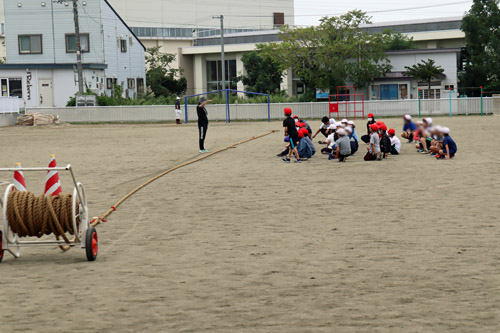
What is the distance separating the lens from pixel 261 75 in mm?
74000

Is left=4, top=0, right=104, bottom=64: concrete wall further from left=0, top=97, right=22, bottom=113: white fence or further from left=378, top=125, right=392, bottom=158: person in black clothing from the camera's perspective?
left=378, top=125, right=392, bottom=158: person in black clothing

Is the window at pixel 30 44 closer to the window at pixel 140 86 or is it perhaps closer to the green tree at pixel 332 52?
the window at pixel 140 86

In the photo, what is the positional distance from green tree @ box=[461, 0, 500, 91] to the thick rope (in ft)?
170

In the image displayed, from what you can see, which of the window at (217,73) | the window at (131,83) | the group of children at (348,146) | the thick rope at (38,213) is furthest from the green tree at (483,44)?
the thick rope at (38,213)

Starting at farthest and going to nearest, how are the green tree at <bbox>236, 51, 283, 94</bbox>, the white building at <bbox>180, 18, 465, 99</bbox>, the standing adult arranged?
the green tree at <bbox>236, 51, 283, 94</bbox> → the white building at <bbox>180, 18, 465, 99</bbox> → the standing adult

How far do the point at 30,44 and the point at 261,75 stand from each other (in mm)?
24191

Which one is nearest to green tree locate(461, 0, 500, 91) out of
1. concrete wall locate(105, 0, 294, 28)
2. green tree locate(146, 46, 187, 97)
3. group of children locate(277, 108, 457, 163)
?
green tree locate(146, 46, 187, 97)

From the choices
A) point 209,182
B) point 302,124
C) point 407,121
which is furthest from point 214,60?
point 407,121

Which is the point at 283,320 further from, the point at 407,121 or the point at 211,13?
the point at 211,13

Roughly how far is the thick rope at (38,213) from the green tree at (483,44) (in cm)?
5172

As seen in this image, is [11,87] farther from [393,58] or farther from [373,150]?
[373,150]

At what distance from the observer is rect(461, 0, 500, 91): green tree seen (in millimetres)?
55562

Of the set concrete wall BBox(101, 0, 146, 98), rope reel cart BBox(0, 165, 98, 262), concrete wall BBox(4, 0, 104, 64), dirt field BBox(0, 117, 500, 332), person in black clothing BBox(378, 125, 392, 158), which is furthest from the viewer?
concrete wall BBox(101, 0, 146, 98)

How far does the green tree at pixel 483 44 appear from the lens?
55562 millimetres
